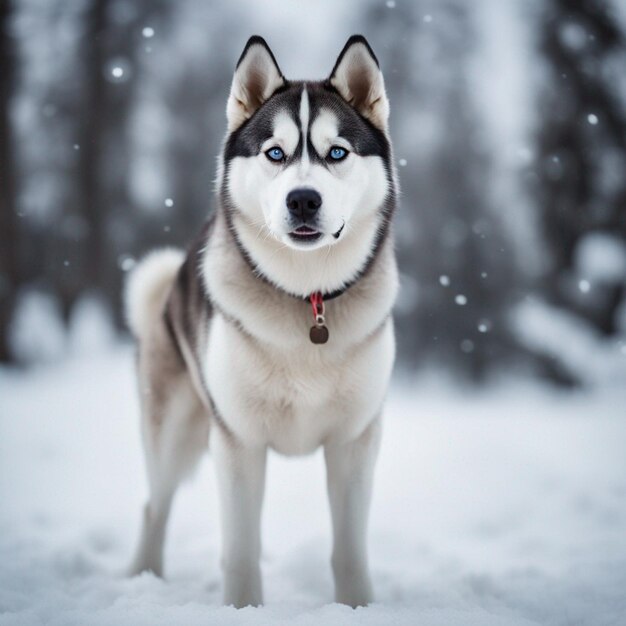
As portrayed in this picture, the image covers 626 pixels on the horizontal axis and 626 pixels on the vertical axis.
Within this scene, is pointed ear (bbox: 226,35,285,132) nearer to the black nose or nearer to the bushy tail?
the black nose

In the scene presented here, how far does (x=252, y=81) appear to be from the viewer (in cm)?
211

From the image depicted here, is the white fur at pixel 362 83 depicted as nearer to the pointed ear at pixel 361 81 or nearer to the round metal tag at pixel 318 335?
the pointed ear at pixel 361 81

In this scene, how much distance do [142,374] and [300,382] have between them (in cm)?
91

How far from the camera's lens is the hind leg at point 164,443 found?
252 centimetres

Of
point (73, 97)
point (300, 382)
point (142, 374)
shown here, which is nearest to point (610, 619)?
point (300, 382)

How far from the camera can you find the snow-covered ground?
6.94ft

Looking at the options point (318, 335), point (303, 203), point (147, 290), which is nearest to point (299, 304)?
point (318, 335)

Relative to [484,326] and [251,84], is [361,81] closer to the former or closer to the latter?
[251,84]

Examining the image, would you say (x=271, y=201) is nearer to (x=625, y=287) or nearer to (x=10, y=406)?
(x=10, y=406)

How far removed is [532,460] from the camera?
13.9ft

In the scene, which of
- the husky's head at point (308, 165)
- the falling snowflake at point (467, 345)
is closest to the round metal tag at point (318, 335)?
the husky's head at point (308, 165)

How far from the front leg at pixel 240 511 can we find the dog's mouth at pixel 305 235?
2.24 feet

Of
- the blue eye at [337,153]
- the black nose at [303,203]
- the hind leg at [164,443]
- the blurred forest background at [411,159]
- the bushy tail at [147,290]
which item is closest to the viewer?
the black nose at [303,203]

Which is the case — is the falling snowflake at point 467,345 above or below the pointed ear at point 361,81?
below
